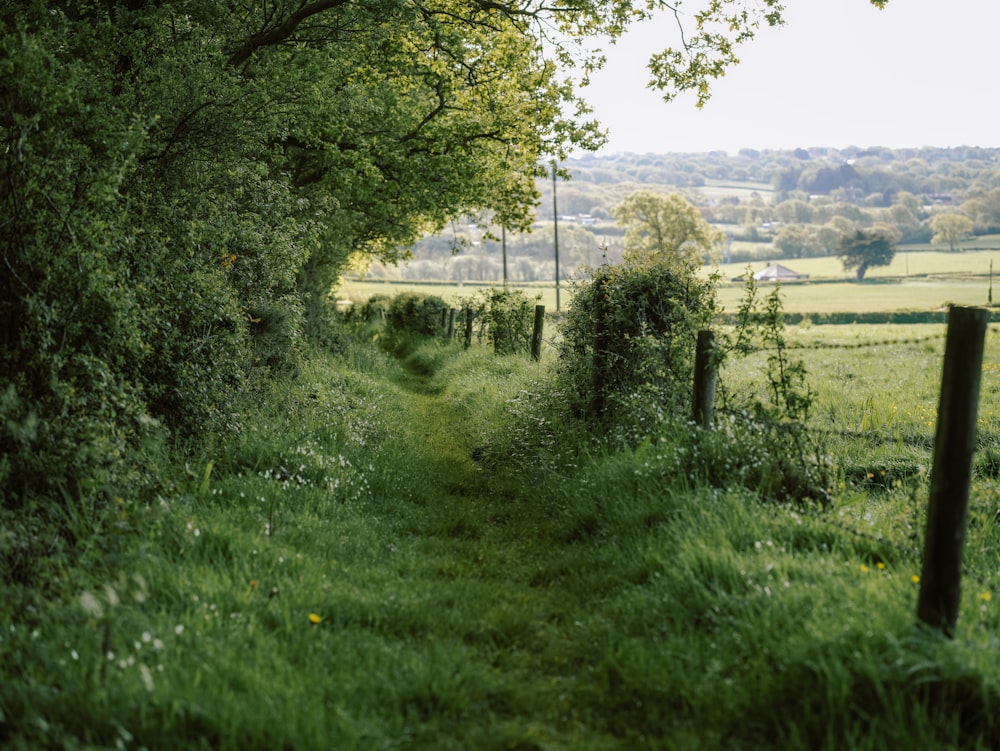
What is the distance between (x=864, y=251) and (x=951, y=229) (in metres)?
43.3

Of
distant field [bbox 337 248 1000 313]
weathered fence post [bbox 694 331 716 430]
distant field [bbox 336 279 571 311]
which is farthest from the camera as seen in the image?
distant field [bbox 337 248 1000 313]

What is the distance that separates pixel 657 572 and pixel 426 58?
1412 cm

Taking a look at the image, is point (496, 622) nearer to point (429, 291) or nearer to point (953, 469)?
point (953, 469)

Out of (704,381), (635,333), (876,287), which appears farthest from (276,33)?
(876,287)

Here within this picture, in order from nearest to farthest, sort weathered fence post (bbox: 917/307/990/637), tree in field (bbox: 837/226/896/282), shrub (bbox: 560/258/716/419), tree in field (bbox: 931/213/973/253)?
1. weathered fence post (bbox: 917/307/990/637)
2. shrub (bbox: 560/258/716/419)
3. tree in field (bbox: 837/226/896/282)
4. tree in field (bbox: 931/213/973/253)

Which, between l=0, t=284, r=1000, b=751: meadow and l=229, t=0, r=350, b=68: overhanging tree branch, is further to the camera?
l=229, t=0, r=350, b=68: overhanging tree branch

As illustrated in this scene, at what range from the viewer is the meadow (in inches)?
134

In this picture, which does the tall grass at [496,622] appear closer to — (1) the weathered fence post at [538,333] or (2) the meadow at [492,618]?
(2) the meadow at [492,618]

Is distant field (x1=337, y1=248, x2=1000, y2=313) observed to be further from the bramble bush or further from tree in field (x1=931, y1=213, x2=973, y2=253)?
the bramble bush

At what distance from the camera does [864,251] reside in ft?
399

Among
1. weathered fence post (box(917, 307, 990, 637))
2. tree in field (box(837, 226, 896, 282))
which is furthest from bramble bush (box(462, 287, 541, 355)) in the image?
tree in field (box(837, 226, 896, 282))

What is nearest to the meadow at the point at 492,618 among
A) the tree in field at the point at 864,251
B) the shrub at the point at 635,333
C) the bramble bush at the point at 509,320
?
the shrub at the point at 635,333

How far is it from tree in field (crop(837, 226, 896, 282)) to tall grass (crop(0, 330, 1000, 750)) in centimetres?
12584

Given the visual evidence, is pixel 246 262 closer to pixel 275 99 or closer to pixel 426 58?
pixel 275 99
